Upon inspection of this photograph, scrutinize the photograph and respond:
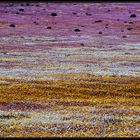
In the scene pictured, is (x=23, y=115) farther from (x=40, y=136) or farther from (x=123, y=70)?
(x=123, y=70)

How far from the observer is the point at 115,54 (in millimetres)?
31438

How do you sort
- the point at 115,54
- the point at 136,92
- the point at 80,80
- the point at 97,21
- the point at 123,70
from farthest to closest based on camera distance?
the point at 97,21, the point at 115,54, the point at 123,70, the point at 80,80, the point at 136,92

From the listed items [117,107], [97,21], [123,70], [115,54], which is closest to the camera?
[117,107]

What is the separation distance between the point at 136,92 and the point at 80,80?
10.4ft

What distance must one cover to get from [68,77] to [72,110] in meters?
6.24

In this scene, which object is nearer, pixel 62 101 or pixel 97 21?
pixel 62 101

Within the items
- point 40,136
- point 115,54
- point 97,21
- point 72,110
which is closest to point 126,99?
point 72,110

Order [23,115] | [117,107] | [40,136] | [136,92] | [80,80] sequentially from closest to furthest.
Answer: [40,136]
[23,115]
[117,107]
[136,92]
[80,80]

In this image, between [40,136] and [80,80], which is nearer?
[40,136]

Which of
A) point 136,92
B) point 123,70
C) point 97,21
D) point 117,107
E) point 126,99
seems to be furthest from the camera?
point 97,21

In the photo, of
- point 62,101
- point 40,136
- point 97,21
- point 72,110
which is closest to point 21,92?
point 62,101

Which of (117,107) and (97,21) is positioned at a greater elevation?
(117,107)

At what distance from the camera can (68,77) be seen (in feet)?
74.0

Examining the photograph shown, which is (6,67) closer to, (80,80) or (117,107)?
(80,80)
